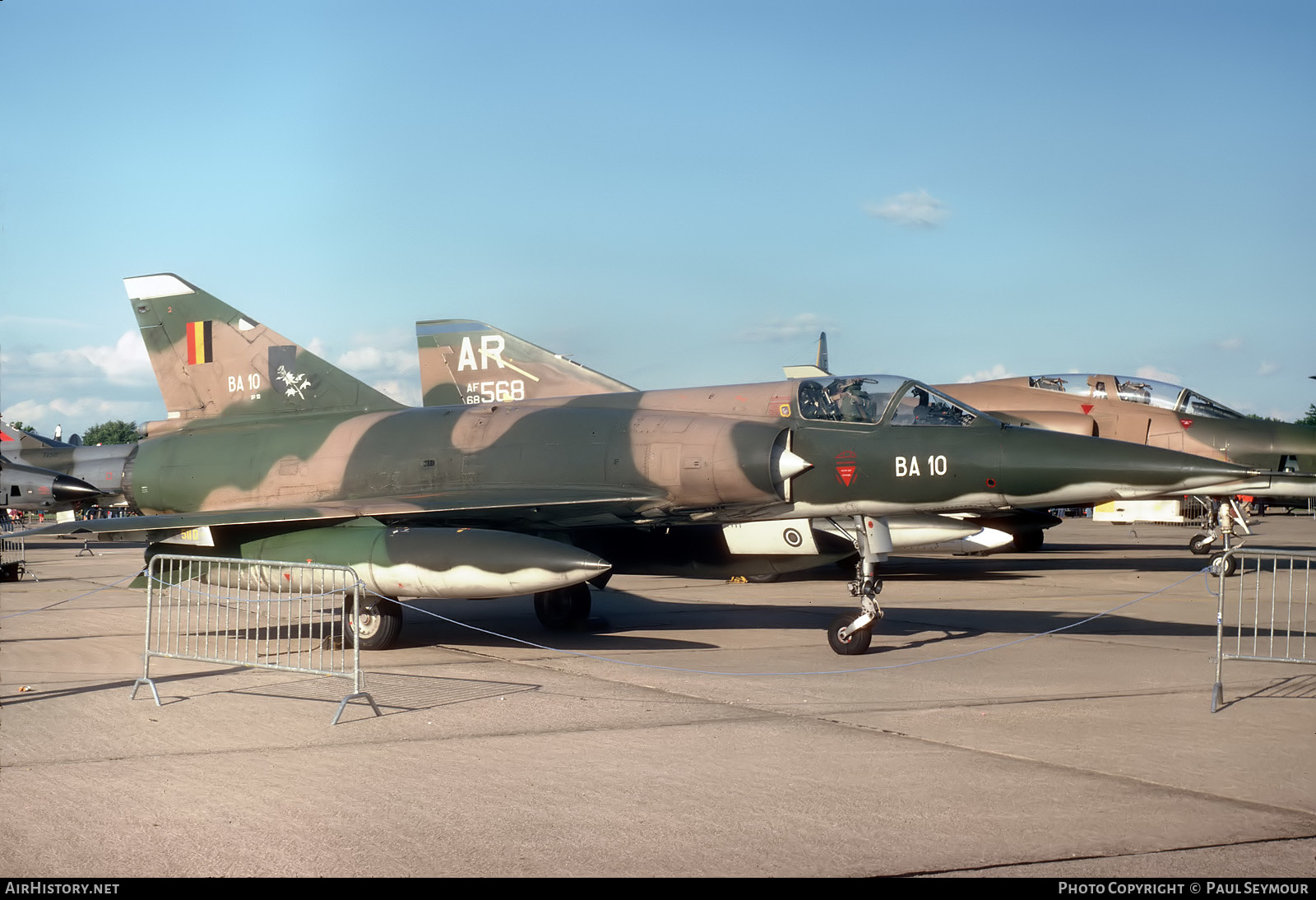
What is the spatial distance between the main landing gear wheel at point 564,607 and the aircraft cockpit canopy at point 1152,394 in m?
11.4

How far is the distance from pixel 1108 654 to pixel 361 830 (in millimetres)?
7370

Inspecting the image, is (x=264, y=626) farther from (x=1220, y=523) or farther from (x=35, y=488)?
(x=35, y=488)

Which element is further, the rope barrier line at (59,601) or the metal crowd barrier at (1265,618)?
the rope barrier line at (59,601)

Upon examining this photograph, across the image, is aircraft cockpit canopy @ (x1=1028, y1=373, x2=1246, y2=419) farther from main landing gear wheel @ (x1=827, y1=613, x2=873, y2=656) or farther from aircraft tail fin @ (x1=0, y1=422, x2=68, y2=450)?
aircraft tail fin @ (x1=0, y1=422, x2=68, y2=450)

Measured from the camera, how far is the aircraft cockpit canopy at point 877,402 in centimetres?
1016

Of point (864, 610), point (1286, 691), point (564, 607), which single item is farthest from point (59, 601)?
point (1286, 691)

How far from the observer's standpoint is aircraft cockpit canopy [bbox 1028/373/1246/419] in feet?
61.8

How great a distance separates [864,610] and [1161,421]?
11.4 meters

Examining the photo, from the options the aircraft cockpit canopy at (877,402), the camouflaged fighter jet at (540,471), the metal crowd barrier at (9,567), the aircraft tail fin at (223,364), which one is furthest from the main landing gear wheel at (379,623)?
the metal crowd barrier at (9,567)

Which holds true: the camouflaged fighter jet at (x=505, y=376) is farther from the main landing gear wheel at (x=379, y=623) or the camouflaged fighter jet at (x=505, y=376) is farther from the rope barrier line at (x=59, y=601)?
the rope barrier line at (x=59, y=601)

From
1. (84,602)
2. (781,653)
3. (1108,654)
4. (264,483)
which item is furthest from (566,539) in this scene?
(84,602)

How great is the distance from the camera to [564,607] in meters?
11.8

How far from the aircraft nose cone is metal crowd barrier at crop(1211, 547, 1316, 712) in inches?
1060
